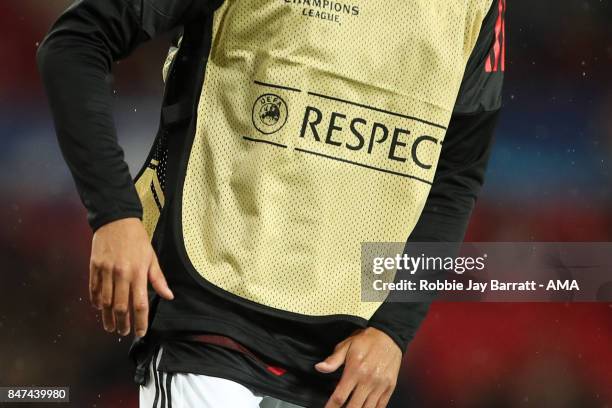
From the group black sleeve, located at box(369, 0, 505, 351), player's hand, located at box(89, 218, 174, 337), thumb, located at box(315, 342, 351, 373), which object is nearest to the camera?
player's hand, located at box(89, 218, 174, 337)

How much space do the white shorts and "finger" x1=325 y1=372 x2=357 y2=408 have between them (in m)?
0.14

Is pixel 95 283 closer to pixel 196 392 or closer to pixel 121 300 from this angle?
pixel 121 300

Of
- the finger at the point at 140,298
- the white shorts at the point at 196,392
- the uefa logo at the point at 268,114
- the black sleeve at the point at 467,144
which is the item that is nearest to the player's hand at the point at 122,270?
the finger at the point at 140,298

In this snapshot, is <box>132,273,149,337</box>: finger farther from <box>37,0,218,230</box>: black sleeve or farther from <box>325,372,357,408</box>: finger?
<box>325,372,357,408</box>: finger

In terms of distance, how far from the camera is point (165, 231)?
1513mm

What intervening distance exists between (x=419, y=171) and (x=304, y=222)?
23 centimetres

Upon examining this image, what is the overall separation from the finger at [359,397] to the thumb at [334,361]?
0.18 feet

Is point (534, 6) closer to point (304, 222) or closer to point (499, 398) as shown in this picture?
point (499, 398)

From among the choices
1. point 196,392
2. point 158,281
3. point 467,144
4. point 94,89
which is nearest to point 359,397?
point 196,392

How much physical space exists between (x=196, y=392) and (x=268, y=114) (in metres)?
0.43

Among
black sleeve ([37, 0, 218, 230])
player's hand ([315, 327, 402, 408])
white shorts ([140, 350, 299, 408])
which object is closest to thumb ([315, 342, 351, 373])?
player's hand ([315, 327, 402, 408])

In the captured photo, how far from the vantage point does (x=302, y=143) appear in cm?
153

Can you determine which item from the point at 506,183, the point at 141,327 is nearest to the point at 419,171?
the point at 141,327

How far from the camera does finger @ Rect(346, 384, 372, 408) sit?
153 cm
